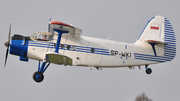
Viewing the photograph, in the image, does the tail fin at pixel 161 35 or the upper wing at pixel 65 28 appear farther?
the tail fin at pixel 161 35

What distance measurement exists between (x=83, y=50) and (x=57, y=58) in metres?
1.34

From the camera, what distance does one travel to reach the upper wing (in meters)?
11.7

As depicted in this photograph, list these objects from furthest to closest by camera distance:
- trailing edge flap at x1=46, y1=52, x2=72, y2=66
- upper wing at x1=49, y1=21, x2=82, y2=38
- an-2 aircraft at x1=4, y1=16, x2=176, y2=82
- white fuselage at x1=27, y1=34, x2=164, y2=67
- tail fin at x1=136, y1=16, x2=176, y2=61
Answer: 1. tail fin at x1=136, y1=16, x2=176, y2=61
2. white fuselage at x1=27, y1=34, x2=164, y2=67
3. an-2 aircraft at x1=4, y1=16, x2=176, y2=82
4. trailing edge flap at x1=46, y1=52, x2=72, y2=66
5. upper wing at x1=49, y1=21, x2=82, y2=38

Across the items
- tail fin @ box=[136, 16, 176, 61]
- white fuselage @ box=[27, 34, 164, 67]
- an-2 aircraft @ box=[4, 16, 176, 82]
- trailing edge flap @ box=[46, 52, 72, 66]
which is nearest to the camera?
trailing edge flap @ box=[46, 52, 72, 66]

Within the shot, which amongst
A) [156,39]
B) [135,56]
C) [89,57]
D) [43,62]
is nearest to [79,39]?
[89,57]

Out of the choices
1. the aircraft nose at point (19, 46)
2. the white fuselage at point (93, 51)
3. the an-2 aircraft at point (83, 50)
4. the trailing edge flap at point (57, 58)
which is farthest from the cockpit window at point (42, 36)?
the trailing edge flap at point (57, 58)

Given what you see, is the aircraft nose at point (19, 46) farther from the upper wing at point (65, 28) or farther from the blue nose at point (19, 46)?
the upper wing at point (65, 28)

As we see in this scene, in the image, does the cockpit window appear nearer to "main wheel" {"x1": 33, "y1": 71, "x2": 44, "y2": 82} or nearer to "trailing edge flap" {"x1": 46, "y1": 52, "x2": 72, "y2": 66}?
"trailing edge flap" {"x1": 46, "y1": 52, "x2": 72, "y2": 66}

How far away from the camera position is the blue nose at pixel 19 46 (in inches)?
519

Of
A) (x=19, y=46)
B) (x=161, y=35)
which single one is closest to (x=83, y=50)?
(x=19, y=46)

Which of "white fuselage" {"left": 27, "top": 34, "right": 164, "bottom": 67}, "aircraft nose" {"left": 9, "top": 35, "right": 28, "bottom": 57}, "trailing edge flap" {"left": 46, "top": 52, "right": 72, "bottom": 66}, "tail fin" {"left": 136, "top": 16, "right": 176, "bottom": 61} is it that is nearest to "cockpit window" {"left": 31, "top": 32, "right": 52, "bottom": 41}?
"white fuselage" {"left": 27, "top": 34, "right": 164, "bottom": 67}

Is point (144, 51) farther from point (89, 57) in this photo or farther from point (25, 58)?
point (25, 58)

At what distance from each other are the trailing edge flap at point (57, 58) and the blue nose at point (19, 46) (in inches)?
48.0

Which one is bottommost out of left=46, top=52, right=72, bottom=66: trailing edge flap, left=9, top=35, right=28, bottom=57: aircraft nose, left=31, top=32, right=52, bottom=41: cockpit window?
left=46, top=52, right=72, bottom=66: trailing edge flap
